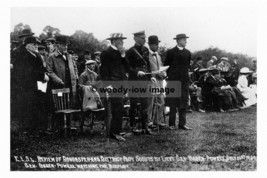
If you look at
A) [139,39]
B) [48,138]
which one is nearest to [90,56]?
[139,39]

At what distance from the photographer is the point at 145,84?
7.84 m

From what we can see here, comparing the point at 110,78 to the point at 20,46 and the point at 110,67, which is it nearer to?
the point at 110,67

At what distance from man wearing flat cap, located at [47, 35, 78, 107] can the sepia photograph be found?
0.06ft

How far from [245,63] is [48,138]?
5.05 metres

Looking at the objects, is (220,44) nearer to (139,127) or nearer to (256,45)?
(256,45)

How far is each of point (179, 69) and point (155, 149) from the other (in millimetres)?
1944

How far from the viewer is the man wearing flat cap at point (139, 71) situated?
774cm

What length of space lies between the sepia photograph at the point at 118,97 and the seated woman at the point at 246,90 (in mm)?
2781

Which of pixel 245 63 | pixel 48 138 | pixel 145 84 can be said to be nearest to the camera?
pixel 48 138

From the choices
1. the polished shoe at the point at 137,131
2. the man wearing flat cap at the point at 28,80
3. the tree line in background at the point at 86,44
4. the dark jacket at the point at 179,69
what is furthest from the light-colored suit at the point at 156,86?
the man wearing flat cap at the point at 28,80

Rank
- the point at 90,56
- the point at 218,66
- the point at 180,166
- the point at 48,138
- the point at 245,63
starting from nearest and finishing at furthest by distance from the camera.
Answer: the point at 180,166 → the point at 48,138 → the point at 90,56 → the point at 245,63 → the point at 218,66

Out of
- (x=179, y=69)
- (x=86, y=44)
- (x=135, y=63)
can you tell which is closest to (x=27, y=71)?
(x=86, y=44)

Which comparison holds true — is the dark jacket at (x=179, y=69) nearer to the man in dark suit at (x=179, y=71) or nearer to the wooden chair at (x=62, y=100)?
the man in dark suit at (x=179, y=71)

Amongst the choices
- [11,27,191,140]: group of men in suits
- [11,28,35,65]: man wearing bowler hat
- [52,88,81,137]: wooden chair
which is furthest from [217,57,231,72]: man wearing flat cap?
[11,28,35,65]: man wearing bowler hat
